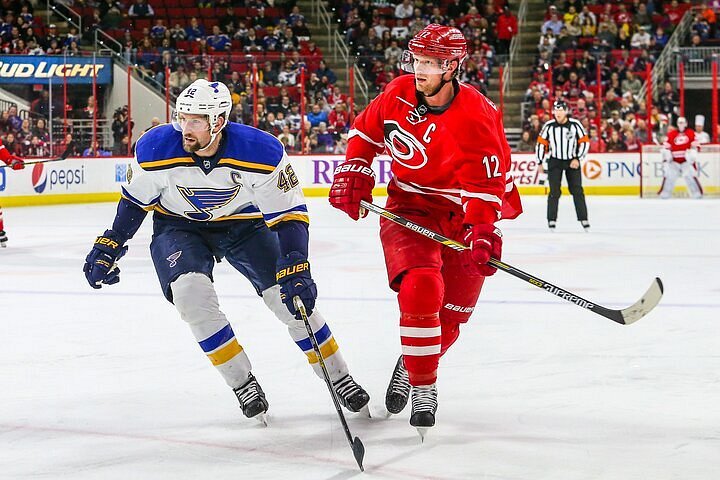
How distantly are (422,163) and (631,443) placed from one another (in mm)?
1022

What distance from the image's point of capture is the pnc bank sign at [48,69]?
1413cm

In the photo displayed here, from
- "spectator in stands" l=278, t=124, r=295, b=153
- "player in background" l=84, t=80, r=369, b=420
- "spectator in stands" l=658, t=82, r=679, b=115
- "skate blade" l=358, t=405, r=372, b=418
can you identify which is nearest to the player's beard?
"player in background" l=84, t=80, r=369, b=420

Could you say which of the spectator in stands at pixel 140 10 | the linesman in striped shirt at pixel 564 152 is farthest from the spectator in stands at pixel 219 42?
the linesman in striped shirt at pixel 564 152

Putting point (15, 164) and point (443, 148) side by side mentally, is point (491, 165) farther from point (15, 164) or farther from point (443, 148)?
point (15, 164)

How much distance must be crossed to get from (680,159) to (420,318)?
1244 cm

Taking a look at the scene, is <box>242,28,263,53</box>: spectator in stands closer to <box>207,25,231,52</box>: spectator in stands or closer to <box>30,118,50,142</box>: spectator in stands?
<box>207,25,231,52</box>: spectator in stands

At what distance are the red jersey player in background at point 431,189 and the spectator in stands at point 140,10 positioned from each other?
16.2 meters

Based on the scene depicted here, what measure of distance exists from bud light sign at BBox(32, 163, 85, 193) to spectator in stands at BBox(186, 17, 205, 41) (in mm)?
4867

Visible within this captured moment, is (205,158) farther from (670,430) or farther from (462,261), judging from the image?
(670,430)

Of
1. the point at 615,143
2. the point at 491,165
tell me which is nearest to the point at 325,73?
the point at 615,143

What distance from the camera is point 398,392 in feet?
11.8

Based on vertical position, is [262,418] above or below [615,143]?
above

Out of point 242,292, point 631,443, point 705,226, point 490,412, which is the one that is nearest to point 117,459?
point 490,412

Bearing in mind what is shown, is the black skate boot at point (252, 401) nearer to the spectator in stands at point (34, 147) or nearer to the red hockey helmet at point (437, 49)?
the red hockey helmet at point (437, 49)
